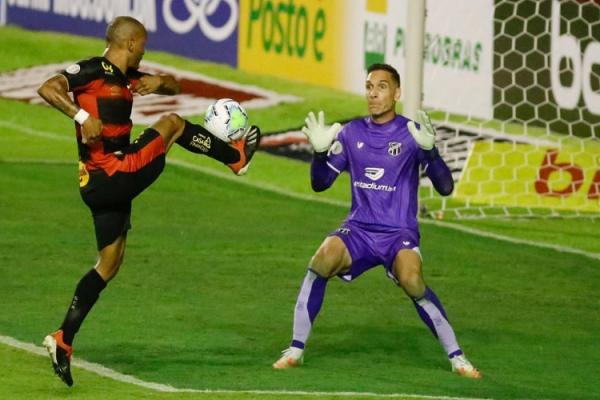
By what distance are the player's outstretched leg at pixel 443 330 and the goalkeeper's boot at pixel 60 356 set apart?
6.45ft

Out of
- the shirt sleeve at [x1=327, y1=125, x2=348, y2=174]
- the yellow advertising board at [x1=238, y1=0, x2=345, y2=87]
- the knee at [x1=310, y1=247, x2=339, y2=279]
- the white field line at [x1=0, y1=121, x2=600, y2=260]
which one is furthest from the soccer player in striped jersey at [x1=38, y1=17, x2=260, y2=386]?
the yellow advertising board at [x1=238, y1=0, x2=345, y2=87]

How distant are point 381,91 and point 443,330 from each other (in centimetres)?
137

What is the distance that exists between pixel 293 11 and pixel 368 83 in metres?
11.6

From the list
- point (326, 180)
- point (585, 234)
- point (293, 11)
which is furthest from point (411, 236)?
point (293, 11)

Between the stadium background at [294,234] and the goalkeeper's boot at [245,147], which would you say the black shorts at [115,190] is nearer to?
the goalkeeper's boot at [245,147]

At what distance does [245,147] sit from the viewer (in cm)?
1002

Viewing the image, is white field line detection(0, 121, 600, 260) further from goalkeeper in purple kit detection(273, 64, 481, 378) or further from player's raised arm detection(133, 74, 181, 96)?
player's raised arm detection(133, 74, 181, 96)

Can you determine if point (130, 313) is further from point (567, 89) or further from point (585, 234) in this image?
point (567, 89)

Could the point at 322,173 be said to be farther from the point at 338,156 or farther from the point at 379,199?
the point at 379,199

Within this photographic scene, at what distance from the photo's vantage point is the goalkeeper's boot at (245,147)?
9.94 metres

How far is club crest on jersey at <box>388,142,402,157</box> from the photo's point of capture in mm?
9883

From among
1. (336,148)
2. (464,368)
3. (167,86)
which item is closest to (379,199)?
(336,148)

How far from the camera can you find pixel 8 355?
996 centimetres

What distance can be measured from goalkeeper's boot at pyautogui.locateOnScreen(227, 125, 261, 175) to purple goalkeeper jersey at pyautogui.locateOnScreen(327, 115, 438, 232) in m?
0.45
